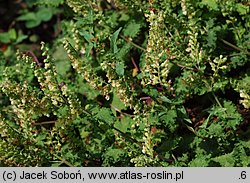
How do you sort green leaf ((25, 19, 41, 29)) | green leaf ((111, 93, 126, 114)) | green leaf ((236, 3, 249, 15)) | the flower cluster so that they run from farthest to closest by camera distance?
green leaf ((25, 19, 41, 29)), green leaf ((111, 93, 126, 114)), green leaf ((236, 3, 249, 15)), the flower cluster

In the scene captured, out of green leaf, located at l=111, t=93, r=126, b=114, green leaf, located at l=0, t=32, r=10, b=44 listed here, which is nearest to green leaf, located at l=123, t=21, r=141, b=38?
green leaf, located at l=111, t=93, r=126, b=114

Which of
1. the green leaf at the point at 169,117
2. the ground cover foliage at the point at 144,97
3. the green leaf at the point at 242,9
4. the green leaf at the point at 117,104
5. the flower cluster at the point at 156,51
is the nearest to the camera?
the flower cluster at the point at 156,51

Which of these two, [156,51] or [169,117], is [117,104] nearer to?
[169,117]

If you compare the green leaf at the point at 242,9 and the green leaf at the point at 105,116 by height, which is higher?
the green leaf at the point at 242,9

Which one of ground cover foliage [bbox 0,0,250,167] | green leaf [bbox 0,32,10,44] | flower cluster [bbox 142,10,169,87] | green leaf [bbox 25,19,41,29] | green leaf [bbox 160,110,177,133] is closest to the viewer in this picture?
flower cluster [bbox 142,10,169,87]

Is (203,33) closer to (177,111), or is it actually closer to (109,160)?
(177,111)

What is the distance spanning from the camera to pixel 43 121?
13.0 feet

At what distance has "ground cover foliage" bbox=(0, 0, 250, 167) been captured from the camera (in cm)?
285

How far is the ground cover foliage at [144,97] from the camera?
285cm

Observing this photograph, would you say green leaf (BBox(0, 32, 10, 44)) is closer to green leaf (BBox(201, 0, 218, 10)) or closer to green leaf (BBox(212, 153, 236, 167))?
green leaf (BBox(201, 0, 218, 10))

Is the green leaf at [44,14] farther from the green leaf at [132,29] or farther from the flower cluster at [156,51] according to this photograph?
the flower cluster at [156,51]

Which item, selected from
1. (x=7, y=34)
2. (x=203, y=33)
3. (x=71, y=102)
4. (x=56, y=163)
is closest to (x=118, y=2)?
(x=203, y=33)

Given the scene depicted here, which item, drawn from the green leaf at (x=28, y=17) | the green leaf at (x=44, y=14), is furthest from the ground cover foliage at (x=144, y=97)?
the green leaf at (x=28, y=17)

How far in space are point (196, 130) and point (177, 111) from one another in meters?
0.23
